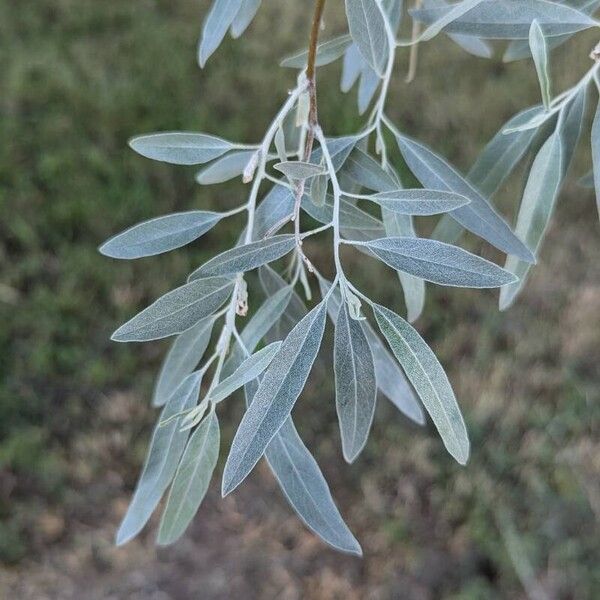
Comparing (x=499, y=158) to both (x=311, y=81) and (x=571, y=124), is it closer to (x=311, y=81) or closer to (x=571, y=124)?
(x=571, y=124)

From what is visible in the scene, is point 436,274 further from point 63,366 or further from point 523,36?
point 63,366

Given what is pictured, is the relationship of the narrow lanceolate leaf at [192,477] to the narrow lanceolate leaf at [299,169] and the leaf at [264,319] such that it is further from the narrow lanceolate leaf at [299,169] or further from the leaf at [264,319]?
the narrow lanceolate leaf at [299,169]

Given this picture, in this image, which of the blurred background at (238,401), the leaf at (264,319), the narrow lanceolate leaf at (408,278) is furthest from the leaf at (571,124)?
the blurred background at (238,401)

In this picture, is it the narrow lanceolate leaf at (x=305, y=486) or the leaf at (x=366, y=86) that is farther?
the leaf at (x=366, y=86)

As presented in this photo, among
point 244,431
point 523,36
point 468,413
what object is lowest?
point 468,413

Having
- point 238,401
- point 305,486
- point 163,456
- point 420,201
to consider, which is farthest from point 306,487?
point 238,401

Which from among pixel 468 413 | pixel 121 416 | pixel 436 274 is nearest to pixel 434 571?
pixel 468 413

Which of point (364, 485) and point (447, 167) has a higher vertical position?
point (447, 167)
